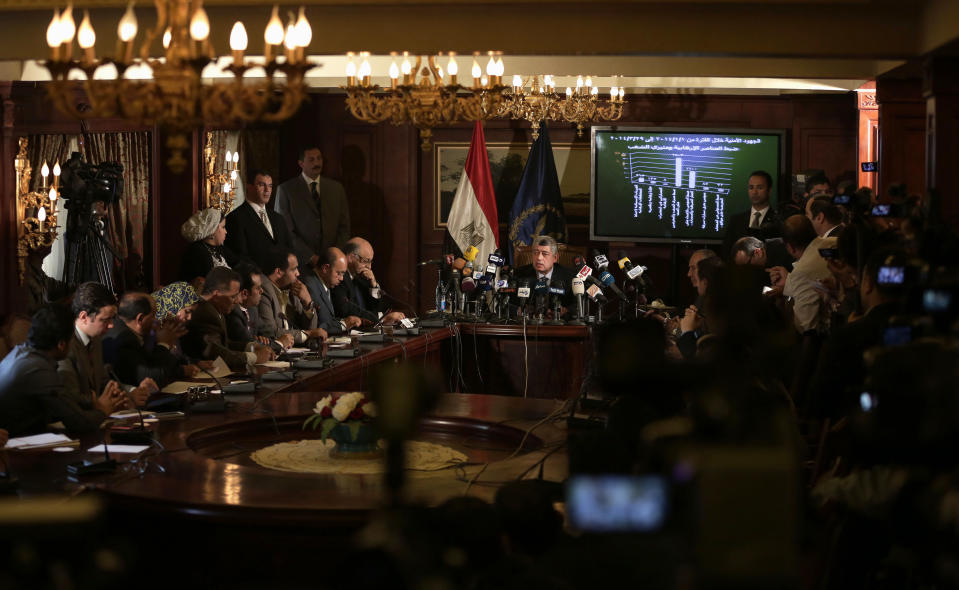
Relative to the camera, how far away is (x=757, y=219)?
9.18 m

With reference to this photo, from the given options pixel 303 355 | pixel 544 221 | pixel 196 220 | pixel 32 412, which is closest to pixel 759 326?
pixel 32 412

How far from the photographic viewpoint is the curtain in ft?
29.6

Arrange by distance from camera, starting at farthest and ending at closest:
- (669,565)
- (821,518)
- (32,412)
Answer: (32,412)
(821,518)
(669,565)

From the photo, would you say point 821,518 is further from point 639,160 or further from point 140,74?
point 639,160

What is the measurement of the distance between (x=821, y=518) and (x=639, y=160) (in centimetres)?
708

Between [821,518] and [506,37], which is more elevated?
[506,37]

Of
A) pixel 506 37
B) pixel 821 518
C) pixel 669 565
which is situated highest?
pixel 506 37

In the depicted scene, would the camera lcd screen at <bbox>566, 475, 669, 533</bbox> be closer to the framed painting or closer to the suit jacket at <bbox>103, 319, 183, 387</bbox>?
the suit jacket at <bbox>103, 319, 183, 387</bbox>

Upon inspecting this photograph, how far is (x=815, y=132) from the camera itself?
33.6ft

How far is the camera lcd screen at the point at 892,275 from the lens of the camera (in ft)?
8.05

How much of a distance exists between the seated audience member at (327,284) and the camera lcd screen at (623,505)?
6715mm

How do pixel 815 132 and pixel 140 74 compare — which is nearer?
pixel 140 74

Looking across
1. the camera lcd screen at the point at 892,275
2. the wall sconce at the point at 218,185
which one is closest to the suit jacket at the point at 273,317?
the wall sconce at the point at 218,185

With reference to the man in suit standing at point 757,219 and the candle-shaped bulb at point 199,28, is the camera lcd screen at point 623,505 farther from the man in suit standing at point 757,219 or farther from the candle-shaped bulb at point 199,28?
the man in suit standing at point 757,219
